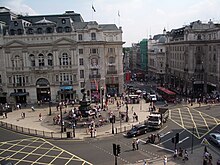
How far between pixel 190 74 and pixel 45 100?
1721 inches

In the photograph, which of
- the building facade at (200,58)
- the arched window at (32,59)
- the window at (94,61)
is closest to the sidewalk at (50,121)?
the arched window at (32,59)

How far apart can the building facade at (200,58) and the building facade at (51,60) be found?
2801cm

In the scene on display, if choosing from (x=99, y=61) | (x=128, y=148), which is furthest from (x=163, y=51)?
(x=128, y=148)

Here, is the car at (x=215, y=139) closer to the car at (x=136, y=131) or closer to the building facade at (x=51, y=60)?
the car at (x=136, y=131)

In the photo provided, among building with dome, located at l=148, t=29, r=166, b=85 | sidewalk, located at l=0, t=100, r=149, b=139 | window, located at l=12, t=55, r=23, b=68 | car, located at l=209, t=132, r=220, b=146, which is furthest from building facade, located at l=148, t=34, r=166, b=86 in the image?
car, located at l=209, t=132, r=220, b=146

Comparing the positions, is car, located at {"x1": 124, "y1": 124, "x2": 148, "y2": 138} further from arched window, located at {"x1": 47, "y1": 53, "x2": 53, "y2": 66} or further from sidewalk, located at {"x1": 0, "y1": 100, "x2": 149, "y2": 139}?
arched window, located at {"x1": 47, "y1": 53, "x2": 53, "y2": 66}

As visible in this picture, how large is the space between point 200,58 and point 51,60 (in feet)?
145

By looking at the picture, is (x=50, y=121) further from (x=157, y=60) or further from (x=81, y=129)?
(x=157, y=60)

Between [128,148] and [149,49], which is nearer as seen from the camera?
[128,148]

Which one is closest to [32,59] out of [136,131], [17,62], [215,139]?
[17,62]

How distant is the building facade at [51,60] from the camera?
235 ft

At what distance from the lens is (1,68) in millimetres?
72688

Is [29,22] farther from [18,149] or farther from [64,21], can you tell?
[18,149]

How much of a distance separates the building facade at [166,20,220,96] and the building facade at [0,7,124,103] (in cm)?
2801
